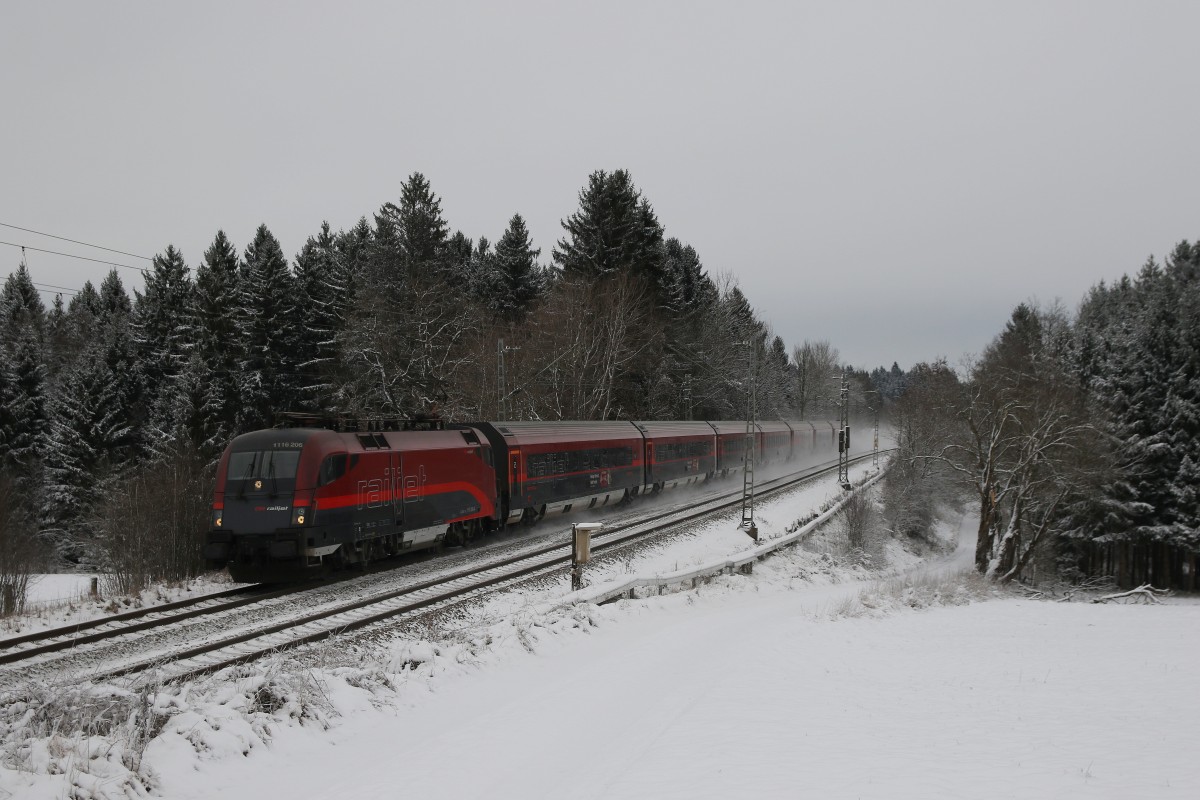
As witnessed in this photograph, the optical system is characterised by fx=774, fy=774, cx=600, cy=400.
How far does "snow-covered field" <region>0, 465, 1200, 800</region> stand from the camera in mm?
6406

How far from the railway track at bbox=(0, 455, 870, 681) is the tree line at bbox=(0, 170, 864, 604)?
1855 cm

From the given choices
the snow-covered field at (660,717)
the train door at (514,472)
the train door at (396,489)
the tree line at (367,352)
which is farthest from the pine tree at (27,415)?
the snow-covered field at (660,717)

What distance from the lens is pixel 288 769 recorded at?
22.1 feet

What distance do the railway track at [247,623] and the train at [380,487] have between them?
3.22 feet

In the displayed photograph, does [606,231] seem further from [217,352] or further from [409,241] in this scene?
[217,352]

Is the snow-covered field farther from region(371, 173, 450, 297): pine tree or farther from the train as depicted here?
region(371, 173, 450, 297): pine tree

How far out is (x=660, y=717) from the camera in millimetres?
8281

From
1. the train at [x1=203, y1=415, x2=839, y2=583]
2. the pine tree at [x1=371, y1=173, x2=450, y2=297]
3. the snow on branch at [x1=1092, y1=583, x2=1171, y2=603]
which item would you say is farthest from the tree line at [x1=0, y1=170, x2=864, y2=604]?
the snow on branch at [x1=1092, y1=583, x2=1171, y2=603]

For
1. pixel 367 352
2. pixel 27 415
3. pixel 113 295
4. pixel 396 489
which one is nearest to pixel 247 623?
pixel 396 489

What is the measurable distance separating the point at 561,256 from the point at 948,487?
29106mm

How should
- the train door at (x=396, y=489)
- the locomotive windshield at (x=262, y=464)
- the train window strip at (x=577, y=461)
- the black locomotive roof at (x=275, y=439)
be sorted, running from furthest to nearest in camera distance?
the train window strip at (x=577, y=461), the train door at (x=396, y=489), the black locomotive roof at (x=275, y=439), the locomotive windshield at (x=262, y=464)

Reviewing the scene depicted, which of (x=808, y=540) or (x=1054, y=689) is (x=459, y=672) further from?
(x=808, y=540)

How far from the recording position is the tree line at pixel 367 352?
1547 inches

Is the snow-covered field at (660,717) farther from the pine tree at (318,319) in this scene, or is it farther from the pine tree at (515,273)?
the pine tree at (515,273)
